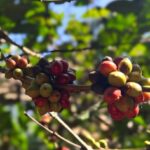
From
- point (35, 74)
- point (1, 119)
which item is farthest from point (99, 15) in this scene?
point (35, 74)

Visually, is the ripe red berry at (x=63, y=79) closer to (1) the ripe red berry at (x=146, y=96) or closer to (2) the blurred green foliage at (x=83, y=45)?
(1) the ripe red berry at (x=146, y=96)

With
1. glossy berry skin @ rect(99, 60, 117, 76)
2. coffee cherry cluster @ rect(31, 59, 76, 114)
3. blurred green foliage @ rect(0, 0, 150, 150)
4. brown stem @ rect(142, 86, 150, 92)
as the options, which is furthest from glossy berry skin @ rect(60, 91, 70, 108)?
blurred green foliage @ rect(0, 0, 150, 150)

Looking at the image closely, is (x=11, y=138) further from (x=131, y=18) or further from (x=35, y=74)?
(x=35, y=74)

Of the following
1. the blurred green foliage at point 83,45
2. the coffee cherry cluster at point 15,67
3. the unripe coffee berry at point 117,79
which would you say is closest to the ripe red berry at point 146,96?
the unripe coffee berry at point 117,79

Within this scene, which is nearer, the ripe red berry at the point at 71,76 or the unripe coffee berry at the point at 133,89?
the unripe coffee berry at the point at 133,89

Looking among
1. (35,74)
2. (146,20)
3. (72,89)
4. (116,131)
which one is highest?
(146,20)

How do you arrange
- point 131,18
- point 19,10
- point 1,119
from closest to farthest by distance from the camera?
point 19,10 < point 131,18 < point 1,119
